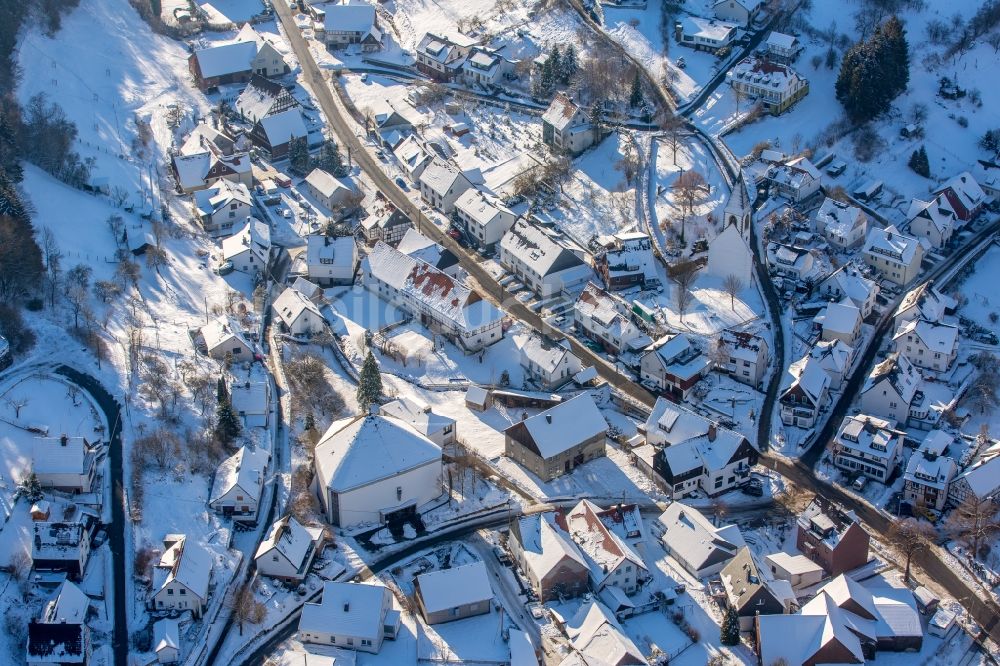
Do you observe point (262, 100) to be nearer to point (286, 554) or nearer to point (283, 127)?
point (283, 127)

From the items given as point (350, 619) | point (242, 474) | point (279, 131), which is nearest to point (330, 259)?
point (279, 131)

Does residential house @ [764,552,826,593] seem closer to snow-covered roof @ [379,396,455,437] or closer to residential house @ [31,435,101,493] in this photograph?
snow-covered roof @ [379,396,455,437]

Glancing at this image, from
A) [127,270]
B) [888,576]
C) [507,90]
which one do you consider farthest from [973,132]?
[127,270]

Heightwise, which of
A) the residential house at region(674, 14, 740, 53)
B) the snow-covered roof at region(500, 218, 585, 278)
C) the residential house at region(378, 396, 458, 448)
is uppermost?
the residential house at region(674, 14, 740, 53)

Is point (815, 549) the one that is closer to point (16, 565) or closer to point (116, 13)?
point (16, 565)

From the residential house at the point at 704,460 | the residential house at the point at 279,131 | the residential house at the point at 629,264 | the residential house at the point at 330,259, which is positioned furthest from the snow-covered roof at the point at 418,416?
the residential house at the point at 279,131

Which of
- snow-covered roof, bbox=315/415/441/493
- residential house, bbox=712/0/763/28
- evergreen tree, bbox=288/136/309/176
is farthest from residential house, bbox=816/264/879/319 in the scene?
evergreen tree, bbox=288/136/309/176

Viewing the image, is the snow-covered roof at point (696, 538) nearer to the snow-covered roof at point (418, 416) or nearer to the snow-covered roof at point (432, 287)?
the snow-covered roof at point (418, 416)
